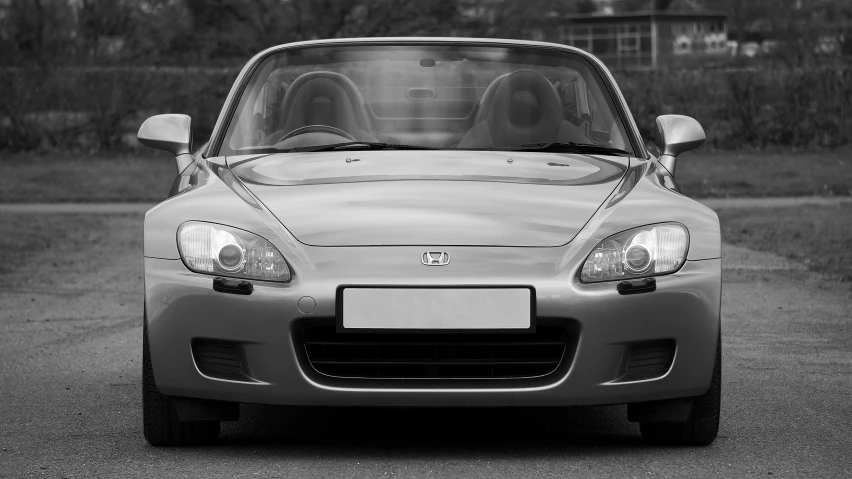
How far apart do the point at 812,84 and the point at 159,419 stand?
820 inches

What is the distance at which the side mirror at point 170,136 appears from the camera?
5.45 meters

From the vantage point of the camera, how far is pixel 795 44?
2644 cm

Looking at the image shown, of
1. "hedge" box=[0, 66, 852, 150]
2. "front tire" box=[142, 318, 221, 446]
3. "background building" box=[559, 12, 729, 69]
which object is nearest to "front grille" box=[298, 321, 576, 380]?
"front tire" box=[142, 318, 221, 446]

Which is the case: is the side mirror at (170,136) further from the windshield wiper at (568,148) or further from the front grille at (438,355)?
the front grille at (438,355)

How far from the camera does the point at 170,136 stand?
18.0 feet

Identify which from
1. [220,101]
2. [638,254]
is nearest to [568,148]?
[638,254]

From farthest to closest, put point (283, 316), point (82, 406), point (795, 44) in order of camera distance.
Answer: point (795, 44), point (82, 406), point (283, 316)

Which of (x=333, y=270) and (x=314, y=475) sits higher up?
(x=333, y=270)

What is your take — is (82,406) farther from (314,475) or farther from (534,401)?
(534,401)

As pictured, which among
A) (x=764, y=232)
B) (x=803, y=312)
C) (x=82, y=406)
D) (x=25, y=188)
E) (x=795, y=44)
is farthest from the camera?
(x=795, y=44)

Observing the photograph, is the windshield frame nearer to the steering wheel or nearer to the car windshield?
the car windshield

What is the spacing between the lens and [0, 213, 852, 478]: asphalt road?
14.1 ft

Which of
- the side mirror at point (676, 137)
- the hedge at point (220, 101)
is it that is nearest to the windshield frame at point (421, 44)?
the side mirror at point (676, 137)

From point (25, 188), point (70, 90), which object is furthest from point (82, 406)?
point (70, 90)
